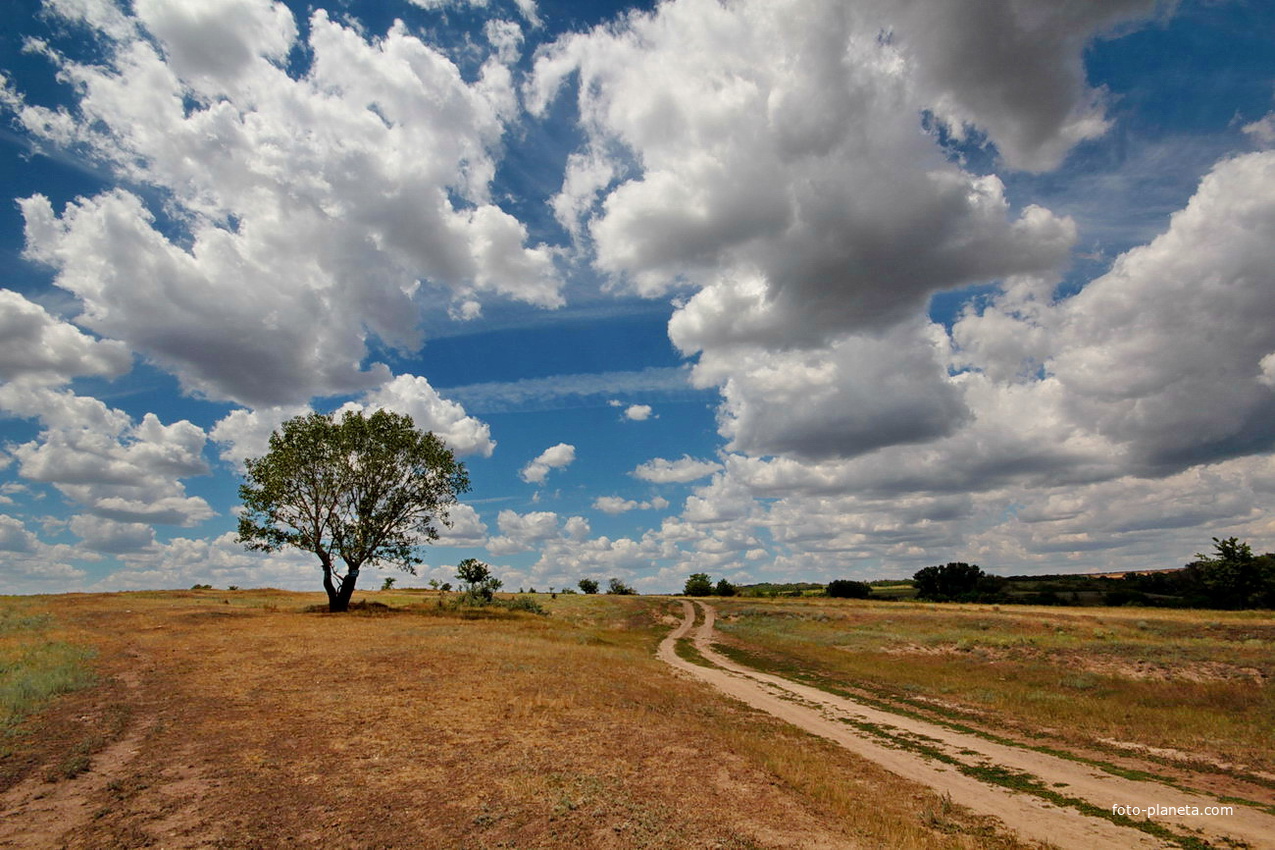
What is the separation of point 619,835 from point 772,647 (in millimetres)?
45490

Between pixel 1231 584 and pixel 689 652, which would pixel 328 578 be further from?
pixel 1231 584

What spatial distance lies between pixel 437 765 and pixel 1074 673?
3897 centimetres

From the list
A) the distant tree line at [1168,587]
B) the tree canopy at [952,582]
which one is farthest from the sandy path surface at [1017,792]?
the tree canopy at [952,582]

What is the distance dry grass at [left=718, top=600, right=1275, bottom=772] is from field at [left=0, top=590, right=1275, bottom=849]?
236 millimetres

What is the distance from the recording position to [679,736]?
1864 centimetres

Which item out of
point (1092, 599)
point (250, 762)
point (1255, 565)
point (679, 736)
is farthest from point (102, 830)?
point (1092, 599)

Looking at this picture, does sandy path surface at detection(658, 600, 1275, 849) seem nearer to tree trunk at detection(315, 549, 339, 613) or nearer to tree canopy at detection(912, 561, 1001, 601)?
tree trunk at detection(315, 549, 339, 613)

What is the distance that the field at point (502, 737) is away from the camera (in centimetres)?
1144

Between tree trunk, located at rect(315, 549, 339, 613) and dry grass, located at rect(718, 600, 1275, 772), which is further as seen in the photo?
tree trunk, located at rect(315, 549, 339, 613)

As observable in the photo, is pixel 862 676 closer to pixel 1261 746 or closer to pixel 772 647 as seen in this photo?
pixel 772 647

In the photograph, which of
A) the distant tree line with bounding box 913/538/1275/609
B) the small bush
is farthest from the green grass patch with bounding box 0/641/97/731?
the distant tree line with bounding box 913/538/1275/609

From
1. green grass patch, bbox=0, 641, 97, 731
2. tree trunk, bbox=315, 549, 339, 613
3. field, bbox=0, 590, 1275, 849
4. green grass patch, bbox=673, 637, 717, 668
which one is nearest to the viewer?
field, bbox=0, 590, 1275, 849

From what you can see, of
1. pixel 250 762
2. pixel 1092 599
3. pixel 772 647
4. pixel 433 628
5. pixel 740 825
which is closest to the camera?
pixel 740 825

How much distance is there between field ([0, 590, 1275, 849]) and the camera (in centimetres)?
1144
